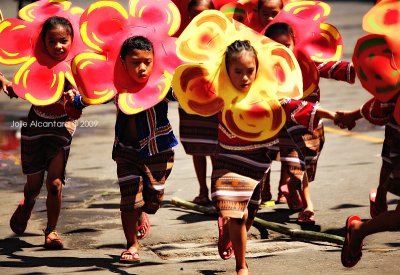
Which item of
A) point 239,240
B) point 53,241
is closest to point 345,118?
point 239,240

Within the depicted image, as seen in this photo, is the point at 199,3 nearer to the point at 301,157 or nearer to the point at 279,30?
the point at 279,30

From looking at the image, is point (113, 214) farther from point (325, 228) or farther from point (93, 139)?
point (93, 139)

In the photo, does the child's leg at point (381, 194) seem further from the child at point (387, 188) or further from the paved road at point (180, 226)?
the child at point (387, 188)

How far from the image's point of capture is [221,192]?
21.2 feet

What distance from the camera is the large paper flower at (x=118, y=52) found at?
6.94 meters

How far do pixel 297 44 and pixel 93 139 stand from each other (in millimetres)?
5403

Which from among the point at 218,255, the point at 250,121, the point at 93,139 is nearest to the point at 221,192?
the point at 250,121

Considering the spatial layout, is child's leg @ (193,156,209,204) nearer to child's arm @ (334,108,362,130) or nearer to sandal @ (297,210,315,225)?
sandal @ (297,210,315,225)

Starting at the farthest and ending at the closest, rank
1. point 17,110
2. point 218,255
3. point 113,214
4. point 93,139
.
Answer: point 17,110 < point 93,139 < point 113,214 < point 218,255

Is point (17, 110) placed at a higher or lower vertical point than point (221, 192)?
lower

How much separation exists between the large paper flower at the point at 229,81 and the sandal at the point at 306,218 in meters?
1.79

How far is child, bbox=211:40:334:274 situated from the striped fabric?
74 centimetres

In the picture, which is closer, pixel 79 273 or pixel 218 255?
pixel 79 273

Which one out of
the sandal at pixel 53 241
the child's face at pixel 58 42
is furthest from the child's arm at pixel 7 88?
the sandal at pixel 53 241
